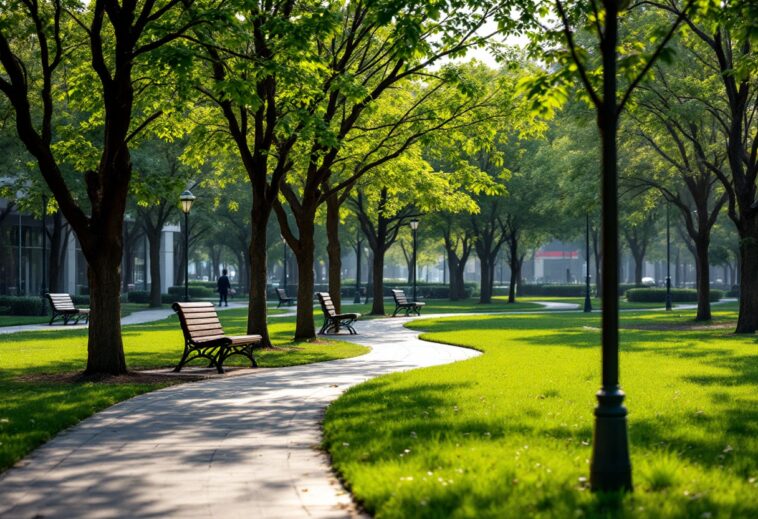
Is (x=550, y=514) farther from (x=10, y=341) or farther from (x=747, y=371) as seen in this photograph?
(x=10, y=341)

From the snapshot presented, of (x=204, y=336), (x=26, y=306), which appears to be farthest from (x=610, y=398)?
(x=26, y=306)

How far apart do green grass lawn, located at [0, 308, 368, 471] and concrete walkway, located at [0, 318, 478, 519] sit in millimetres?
298

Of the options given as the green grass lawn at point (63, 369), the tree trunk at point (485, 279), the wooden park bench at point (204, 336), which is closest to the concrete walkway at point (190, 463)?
the green grass lawn at point (63, 369)

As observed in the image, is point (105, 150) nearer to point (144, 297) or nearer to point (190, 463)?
point (190, 463)

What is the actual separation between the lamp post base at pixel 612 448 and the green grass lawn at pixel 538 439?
5.9 inches

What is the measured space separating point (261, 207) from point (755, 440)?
44.4 ft

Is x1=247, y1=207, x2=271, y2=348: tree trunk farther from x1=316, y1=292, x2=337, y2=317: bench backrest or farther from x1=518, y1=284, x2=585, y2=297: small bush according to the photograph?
x1=518, y1=284, x2=585, y2=297: small bush

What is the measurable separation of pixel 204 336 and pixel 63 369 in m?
2.53

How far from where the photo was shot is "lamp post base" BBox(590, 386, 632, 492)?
646cm

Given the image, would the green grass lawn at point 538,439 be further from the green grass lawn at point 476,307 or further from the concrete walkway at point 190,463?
the green grass lawn at point 476,307

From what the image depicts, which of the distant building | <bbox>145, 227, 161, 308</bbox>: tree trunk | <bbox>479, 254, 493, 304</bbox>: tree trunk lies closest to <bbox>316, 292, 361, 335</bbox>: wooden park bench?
the distant building

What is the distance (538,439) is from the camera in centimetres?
850

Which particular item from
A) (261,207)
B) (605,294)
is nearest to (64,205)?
(261,207)

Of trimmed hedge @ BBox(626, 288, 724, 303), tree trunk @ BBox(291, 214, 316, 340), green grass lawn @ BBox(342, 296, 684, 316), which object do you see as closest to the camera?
tree trunk @ BBox(291, 214, 316, 340)
